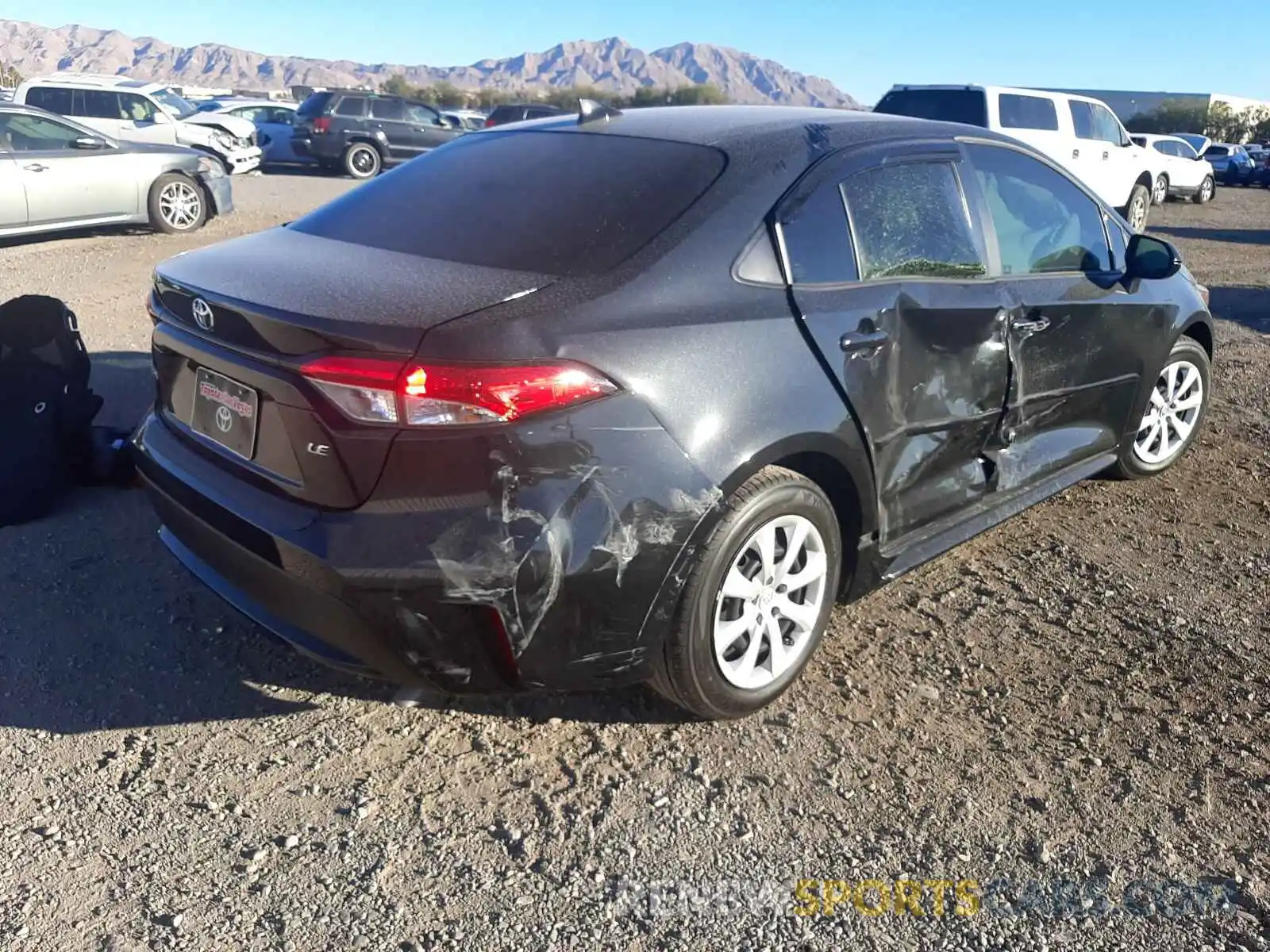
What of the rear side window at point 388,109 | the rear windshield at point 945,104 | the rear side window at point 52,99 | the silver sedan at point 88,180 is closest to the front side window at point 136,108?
the rear side window at point 52,99

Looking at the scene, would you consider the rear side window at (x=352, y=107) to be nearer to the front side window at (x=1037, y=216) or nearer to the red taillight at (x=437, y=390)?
the front side window at (x=1037, y=216)

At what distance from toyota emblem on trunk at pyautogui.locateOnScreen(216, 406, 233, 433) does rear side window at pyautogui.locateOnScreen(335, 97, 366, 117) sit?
1978 centimetres

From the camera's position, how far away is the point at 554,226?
2.96m

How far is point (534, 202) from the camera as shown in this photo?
3115mm

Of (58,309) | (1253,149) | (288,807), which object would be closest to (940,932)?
(288,807)

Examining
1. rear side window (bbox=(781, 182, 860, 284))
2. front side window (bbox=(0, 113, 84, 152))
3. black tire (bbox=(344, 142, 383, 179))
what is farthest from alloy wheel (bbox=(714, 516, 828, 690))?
black tire (bbox=(344, 142, 383, 179))

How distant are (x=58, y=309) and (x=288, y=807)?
2.73 m

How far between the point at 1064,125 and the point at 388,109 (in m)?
13.2

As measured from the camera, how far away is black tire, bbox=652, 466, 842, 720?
9.09ft

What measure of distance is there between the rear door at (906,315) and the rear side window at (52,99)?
1617 centimetres

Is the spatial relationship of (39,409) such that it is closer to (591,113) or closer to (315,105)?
(591,113)

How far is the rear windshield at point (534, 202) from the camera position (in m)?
2.86

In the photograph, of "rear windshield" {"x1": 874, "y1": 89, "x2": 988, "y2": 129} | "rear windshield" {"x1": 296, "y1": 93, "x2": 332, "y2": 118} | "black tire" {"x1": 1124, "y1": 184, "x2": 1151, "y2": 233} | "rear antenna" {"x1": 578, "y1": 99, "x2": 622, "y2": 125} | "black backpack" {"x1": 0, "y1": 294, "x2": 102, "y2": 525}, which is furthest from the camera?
"rear windshield" {"x1": 296, "y1": 93, "x2": 332, "y2": 118}

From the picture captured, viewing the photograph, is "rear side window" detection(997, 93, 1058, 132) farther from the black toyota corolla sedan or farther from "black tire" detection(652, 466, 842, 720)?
"black tire" detection(652, 466, 842, 720)
